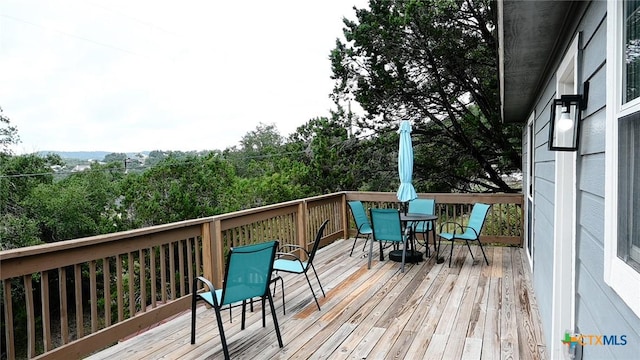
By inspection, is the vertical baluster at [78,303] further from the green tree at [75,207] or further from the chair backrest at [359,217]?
the green tree at [75,207]

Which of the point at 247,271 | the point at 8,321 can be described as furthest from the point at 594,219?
the point at 8,321

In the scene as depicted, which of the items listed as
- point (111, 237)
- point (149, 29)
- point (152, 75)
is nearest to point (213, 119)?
point (152, 75)

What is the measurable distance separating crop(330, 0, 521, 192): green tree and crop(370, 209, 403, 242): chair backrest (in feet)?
14.1

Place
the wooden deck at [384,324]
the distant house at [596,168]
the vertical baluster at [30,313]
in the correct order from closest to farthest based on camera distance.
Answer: the distant house at [596,168], the vertical baluster at [30,313], the wooden deck at [384,324]

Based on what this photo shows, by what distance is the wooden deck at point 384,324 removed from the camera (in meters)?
3.04

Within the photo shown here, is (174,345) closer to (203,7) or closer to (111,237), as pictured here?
(111,237)

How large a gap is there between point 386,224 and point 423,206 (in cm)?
136

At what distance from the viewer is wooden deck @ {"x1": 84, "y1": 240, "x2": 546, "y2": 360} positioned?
3.04 m

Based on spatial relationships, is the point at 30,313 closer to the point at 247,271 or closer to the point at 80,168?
the point at 247,271

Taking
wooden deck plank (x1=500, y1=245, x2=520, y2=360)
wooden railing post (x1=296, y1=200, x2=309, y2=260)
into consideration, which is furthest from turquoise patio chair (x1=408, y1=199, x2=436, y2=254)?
wooden railing post (x1=296, y1=200, x2=309, y2=260)

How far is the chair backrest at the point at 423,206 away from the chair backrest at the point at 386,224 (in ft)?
3.95

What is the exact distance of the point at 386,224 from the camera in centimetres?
545

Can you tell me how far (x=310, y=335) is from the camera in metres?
3.36

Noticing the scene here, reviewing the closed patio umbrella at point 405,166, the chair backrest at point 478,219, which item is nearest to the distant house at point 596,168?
the chair backrest at point 478,219
